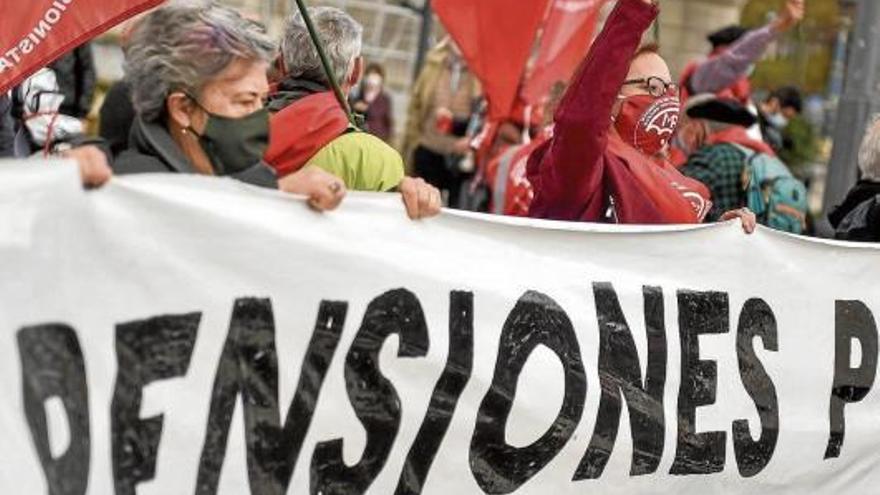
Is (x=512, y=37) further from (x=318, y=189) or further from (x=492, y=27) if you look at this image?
(x=318, y=189)

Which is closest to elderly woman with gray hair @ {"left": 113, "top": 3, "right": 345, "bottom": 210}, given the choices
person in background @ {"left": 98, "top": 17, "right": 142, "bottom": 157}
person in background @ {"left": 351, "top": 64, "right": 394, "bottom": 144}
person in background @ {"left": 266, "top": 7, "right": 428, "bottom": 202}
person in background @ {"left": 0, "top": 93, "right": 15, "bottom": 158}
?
person in background @ {"left": 266, "top": 7, "right": 428, "bottom": 202}

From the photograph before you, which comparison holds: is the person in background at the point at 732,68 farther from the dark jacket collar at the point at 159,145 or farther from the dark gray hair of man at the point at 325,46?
the dark jacket collar at the point at 159,145

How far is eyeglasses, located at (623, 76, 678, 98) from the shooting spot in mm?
5727

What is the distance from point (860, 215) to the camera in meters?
6.75

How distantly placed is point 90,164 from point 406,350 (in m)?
1.04

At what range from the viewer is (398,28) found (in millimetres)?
21656

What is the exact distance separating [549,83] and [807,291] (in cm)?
515

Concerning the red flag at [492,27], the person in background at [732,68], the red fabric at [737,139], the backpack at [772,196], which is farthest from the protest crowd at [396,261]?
the person in background at [732,68]

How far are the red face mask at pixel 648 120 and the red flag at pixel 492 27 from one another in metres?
2.51

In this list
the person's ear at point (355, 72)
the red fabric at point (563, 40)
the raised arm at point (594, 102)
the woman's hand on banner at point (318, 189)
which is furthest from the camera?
the red fabric at point (563, 40)

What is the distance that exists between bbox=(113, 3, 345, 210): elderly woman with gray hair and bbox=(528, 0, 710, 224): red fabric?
1.12 m

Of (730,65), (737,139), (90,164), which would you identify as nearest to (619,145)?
(90,164)

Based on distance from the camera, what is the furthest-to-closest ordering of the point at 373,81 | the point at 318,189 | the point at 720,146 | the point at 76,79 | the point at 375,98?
the point at 375,98 < the point at 373,81 < the point at 76,79 < the point at 720,146 < the point at 318,189

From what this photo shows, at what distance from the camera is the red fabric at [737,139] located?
8.41 m
